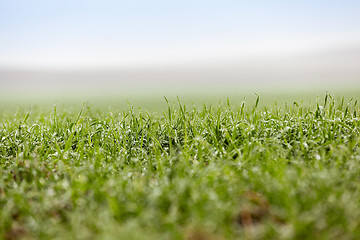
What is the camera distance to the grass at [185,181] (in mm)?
2307

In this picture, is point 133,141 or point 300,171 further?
point 133,141

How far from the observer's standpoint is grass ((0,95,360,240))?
231 cm

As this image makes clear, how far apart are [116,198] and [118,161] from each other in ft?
4.17

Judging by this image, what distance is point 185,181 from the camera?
2701mm

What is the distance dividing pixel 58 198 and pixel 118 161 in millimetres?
1098

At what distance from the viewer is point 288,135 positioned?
4.15 metres

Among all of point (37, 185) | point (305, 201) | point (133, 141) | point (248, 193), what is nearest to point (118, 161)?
point (133, 141)

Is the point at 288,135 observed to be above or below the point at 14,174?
above

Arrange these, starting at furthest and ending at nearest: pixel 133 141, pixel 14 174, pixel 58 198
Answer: pixel 133 141 → pixel 14 174 → pixel 58 198

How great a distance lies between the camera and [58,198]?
283 centimetres

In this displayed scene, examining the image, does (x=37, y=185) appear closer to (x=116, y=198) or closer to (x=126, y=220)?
(x=116, y=198)

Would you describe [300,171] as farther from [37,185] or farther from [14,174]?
[14,174]

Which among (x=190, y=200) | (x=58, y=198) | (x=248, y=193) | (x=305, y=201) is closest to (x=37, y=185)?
(x=58, y=198)

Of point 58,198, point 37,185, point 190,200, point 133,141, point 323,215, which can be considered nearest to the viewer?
point 323,215
